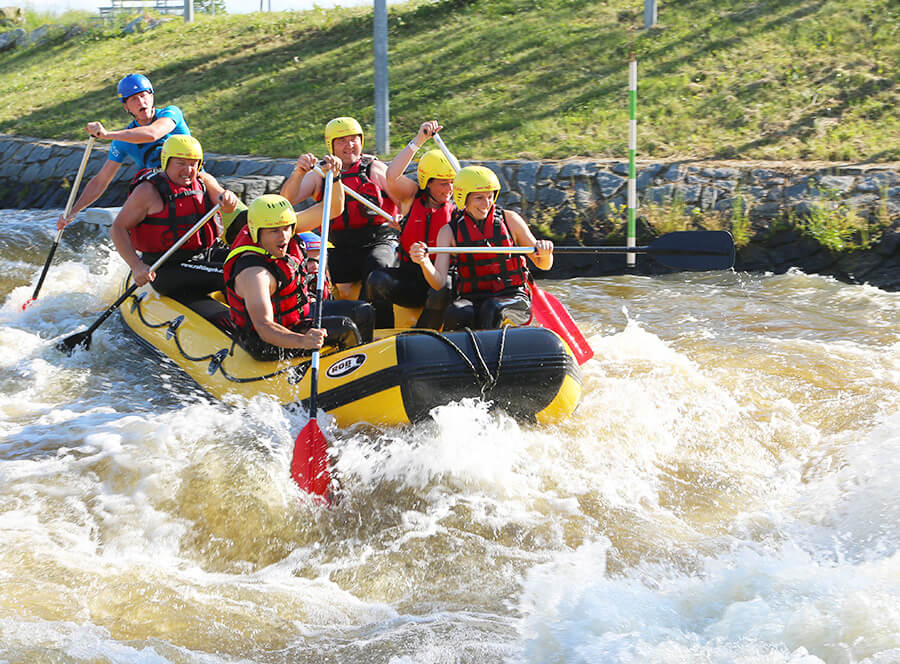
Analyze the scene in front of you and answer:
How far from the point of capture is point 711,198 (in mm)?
9656

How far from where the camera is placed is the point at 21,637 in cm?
363

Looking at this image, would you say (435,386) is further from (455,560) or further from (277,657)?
(277,657)

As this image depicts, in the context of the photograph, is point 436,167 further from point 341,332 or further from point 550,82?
point 550,82

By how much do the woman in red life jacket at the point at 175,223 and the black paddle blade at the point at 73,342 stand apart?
2.62 ft

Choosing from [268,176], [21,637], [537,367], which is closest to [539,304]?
[537,367]

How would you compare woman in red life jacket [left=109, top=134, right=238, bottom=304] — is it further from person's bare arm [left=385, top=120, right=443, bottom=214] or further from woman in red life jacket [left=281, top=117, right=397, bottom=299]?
person's bare arm [left=385, top=120, right=443, bottom=214]

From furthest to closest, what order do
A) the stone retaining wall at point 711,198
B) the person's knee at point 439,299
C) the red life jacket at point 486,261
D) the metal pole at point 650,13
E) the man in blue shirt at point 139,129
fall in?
the metal pole at point 650,13 < the stone retaining wall at point 711,198 < the man in blue shirt at point 139,129 < the person's knee at point 439,299 < the red life jacket at point 486,261

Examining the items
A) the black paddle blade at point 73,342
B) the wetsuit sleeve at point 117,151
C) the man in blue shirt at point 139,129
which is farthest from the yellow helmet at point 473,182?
the black paddle blade at point 73,342

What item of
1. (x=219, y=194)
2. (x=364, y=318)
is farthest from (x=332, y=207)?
(x=364, y=318)

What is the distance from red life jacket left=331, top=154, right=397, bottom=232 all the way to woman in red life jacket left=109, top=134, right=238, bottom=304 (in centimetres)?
75

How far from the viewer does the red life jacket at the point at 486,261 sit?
5824 millimetres

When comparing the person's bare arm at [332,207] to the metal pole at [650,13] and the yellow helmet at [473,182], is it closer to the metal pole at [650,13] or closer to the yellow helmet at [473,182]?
the yellow helmet at [473,182]

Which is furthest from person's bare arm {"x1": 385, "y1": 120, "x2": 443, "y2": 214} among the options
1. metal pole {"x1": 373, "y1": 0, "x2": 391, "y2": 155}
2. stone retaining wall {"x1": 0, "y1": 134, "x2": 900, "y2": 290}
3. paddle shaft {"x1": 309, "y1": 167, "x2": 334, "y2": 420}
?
metal pole {"x1": 373, "y1": 0, "x2": 391, "y2": 155}

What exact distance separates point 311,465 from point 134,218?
8.41 ft
